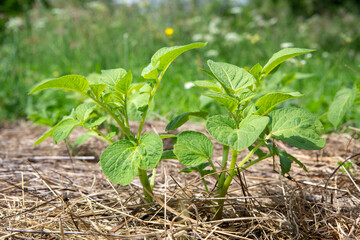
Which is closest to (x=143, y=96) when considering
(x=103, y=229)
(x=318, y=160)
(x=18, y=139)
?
(x=103, y=229)

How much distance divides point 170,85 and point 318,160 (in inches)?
70.6

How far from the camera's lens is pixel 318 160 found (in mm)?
1680

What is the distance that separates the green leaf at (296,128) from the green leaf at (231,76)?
0.13 meters

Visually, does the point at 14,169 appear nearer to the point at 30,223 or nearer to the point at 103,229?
the point at 30,223

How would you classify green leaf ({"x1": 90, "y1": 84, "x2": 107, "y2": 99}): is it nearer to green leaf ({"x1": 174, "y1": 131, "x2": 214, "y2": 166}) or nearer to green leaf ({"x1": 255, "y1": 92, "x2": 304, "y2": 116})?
green leaf ({"x1": 174, "y1": 131, "x2": 214, "y2": 166})

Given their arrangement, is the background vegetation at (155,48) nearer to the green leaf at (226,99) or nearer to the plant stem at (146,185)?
the plant stem at (146,185)

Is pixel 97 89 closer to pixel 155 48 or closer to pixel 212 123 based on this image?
pixel 212 123

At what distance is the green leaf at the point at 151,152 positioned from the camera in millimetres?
879

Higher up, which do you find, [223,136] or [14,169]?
[223,136]

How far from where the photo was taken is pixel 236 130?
0.87 meters

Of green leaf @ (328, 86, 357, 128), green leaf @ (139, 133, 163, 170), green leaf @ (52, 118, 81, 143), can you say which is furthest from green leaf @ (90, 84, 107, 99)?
green leaf @ (328, 86, 357, 128)

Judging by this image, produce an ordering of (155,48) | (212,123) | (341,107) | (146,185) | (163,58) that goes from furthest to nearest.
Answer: (155,48), (341,107), (146,185), (163,58), (212,123)

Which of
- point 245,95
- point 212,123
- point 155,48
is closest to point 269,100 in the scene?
point 245,95

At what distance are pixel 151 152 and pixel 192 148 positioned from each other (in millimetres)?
129
